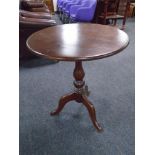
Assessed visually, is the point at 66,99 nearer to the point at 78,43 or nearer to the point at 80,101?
the point at 80,101

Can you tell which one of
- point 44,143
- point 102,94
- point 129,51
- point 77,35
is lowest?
point 44,143

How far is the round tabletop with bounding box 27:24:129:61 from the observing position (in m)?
1.10

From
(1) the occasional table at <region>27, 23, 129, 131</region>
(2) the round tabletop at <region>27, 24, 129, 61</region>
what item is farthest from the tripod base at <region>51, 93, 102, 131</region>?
(2) the round tabletop at <region>27, 24, 129, 61</region>

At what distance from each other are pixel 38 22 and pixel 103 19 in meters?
2.03

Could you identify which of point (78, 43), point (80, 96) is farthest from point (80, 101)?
point (78, 43)

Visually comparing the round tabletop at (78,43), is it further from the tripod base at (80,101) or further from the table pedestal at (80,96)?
the tripod base at (80,101)

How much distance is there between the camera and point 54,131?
5.07 feet

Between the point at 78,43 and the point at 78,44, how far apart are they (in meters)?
0.02

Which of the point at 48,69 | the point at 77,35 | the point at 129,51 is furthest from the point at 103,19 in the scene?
the point at 77,35

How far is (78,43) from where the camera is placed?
4.18ft

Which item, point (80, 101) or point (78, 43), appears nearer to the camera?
point (78, 43)

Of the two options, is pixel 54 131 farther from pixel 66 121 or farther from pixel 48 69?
pixel 48 69

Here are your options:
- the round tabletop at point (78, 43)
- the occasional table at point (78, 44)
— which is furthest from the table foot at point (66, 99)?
the round tabletop at point (78, 43)

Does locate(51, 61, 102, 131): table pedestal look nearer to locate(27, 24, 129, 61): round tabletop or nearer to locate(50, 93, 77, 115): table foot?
locate(50, 93, 77, 115): table foot
